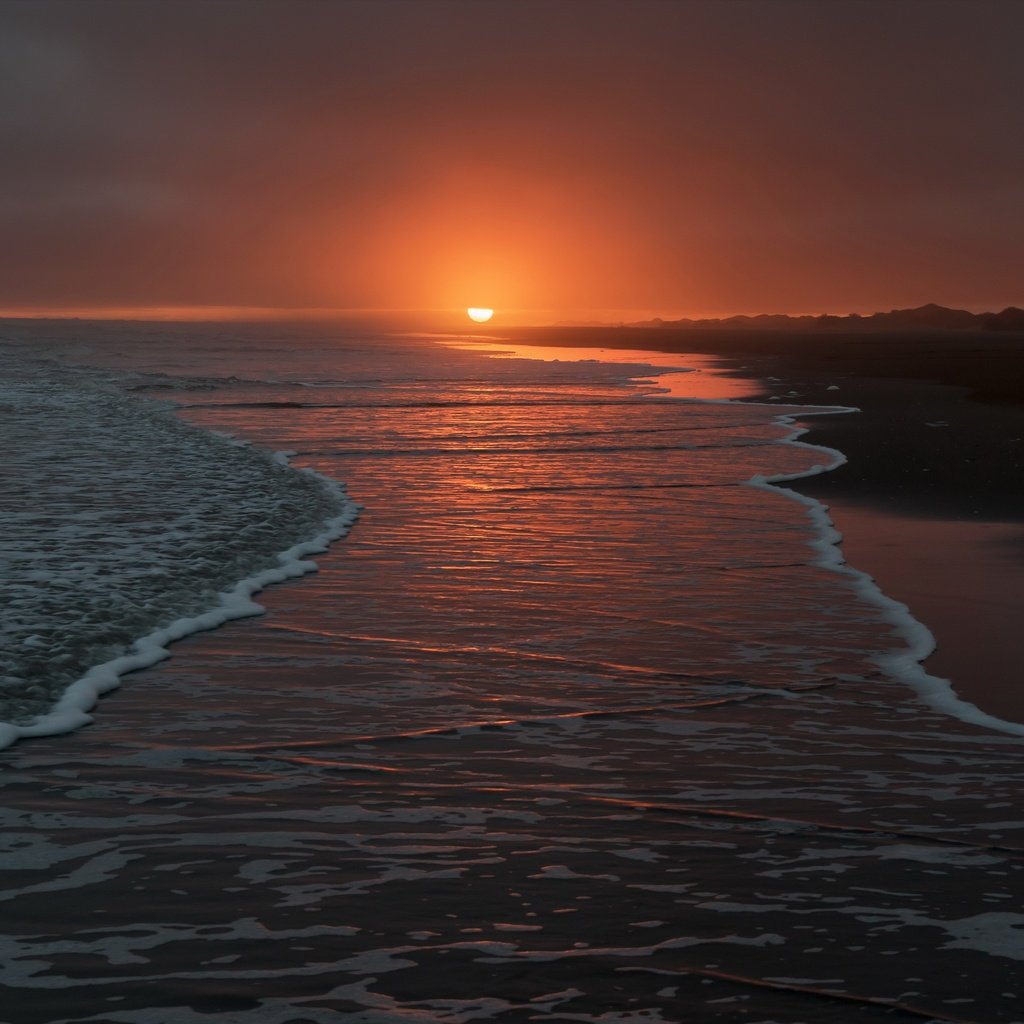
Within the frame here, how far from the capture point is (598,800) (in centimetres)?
569

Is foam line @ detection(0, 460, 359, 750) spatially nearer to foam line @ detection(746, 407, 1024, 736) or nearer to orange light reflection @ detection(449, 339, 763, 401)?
foam line @ detection(746, 407, 1024, 736)

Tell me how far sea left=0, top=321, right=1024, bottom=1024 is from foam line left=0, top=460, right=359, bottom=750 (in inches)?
1.4

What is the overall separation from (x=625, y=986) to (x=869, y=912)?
108 centimetres

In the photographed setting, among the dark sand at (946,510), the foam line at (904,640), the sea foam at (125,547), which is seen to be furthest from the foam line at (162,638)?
the dark sand at (946,510)

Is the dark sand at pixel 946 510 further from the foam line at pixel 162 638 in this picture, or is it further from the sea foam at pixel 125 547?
the sea foam at pixel 125 547

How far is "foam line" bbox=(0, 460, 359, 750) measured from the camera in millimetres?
6711

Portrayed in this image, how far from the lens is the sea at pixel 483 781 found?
4.14 metres

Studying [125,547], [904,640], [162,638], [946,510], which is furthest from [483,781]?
[946,510]

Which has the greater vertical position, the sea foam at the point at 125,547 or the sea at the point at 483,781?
the sea foam at the point at 125,547

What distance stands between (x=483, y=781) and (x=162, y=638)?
3.51m

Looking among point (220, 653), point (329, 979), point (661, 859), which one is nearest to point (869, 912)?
point (661, 859)

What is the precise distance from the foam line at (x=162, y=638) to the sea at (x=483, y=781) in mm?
36

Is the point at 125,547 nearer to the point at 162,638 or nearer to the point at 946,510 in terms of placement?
the point at 162,638

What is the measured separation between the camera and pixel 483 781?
5.90 metres
